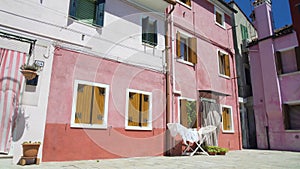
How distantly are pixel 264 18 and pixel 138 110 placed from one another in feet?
43.8

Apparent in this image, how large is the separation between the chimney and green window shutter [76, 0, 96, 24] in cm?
1327

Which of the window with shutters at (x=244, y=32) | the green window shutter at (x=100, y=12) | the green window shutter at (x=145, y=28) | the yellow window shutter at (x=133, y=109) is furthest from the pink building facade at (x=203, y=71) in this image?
the window with shutters at (x=244, y=32)

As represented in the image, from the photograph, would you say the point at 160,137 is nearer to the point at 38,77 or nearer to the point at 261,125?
the point at 38,77

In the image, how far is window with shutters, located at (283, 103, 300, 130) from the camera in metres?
14.0

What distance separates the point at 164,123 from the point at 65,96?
4.62 m

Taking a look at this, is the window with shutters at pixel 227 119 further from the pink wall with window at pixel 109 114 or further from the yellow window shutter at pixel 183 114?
the pink wall with window at pixel 109 114

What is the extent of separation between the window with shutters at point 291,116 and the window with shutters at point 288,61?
241 centimetres

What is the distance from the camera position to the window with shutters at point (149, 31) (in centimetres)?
1021

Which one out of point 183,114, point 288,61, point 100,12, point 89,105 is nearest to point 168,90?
point 183,114

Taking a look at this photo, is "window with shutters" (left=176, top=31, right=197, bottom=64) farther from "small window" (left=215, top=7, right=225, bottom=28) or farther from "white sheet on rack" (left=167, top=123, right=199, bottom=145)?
"white sheet on rack" (left=167, top=123, right=199, bottom=145)

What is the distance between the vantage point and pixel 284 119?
46.4 ft

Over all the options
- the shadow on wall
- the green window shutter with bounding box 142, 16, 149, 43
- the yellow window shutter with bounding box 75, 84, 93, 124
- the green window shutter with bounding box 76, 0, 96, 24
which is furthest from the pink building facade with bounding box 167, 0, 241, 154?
the shadow on wall

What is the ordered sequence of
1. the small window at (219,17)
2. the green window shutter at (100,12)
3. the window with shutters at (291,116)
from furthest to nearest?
the small window at (219,17)
the window with shutters at (291,116)
the green window shutter at (100,12)

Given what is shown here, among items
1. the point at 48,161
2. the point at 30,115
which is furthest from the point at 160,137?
the point at 30,115
